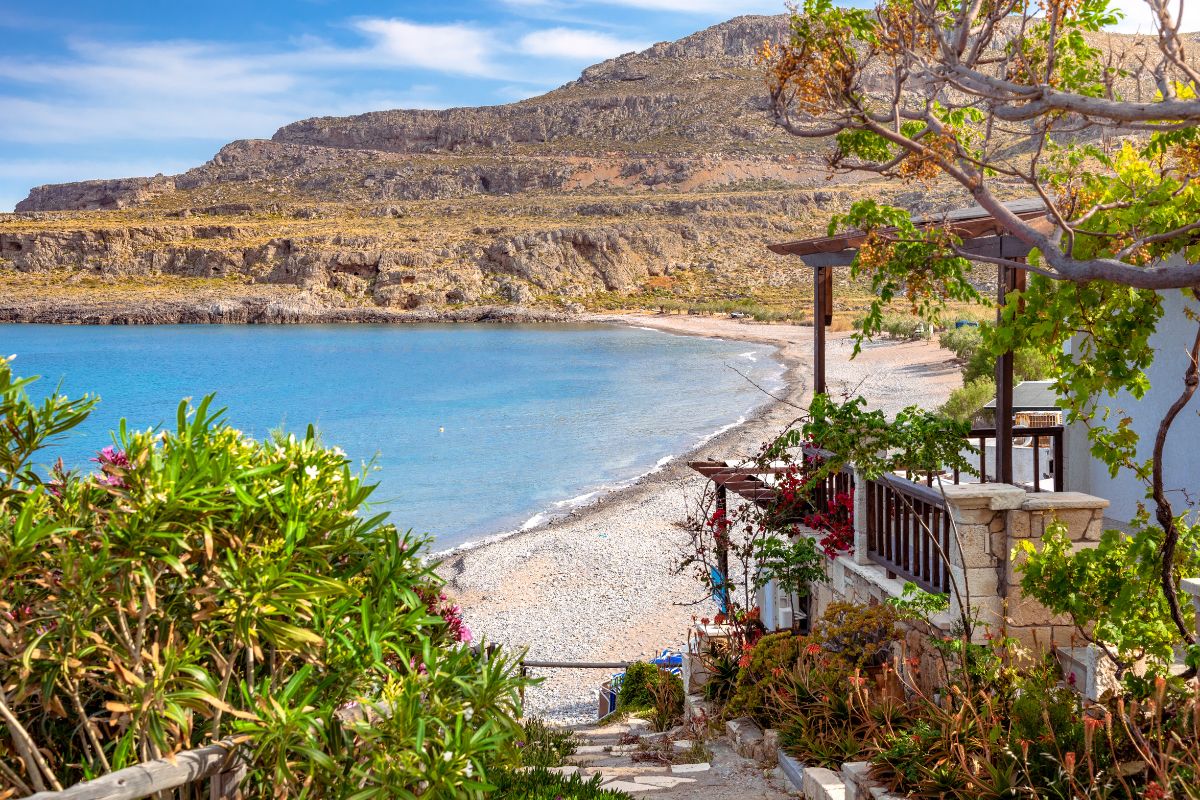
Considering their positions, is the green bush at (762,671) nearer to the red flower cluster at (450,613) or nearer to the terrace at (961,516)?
the terrace at (961,516)

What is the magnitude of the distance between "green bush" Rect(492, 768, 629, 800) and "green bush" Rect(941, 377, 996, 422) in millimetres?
18239

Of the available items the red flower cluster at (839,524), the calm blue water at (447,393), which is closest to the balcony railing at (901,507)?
the red flower cluster at (839,524)

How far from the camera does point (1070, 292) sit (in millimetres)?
4680

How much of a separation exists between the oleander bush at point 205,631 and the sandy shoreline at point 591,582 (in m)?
5.81

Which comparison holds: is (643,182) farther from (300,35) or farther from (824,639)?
(824,639)

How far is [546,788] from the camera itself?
4703 millimetres

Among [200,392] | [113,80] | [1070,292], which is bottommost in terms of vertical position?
[200,392]

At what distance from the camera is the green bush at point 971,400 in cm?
2172

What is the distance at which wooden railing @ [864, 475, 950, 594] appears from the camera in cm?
575

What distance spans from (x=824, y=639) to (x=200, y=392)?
52503 mm

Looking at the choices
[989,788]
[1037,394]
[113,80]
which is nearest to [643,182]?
[113,80]

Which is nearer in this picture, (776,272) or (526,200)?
(776,272)

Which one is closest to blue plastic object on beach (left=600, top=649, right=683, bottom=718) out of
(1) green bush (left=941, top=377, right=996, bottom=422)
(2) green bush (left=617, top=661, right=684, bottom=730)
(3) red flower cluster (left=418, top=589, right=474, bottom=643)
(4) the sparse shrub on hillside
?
(2) green bush (left=617, top=661, right=684, bottom=730)

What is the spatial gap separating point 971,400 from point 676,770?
17.9 meters
